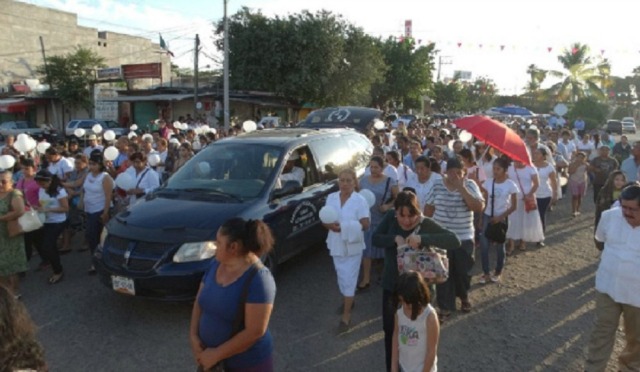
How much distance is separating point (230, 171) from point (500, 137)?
3168 millimetres

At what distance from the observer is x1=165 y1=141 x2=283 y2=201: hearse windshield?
18.4 ft

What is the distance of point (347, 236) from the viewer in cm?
456

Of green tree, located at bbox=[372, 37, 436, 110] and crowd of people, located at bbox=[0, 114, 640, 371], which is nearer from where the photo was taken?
crowd of people, located at bbox=[0, 114, 640, 371]

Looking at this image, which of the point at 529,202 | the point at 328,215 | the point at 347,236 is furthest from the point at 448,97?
the point at 328,215

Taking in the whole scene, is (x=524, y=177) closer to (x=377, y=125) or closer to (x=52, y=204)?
(x=377, y=125)

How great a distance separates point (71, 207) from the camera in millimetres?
7543

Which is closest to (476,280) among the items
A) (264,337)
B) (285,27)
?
(264,337)

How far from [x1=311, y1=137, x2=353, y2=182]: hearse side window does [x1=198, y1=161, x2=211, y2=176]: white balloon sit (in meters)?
1.40

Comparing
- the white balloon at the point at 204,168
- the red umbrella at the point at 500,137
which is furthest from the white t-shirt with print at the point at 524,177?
the white balloon at the point at 204,168

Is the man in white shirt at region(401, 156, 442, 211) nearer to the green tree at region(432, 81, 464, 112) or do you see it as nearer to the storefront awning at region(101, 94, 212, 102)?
the storefront awning at region(101, 94, 212, 102)

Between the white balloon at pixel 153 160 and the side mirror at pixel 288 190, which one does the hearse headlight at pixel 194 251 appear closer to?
the side mirror at pixel 288 190

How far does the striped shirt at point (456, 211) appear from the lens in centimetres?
489

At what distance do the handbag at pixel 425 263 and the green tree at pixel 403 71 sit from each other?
128ft

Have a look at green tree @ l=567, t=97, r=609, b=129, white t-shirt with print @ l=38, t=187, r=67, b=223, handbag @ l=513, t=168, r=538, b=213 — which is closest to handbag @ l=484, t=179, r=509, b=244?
handbag @ l=513, t=168, r=538, b=213
